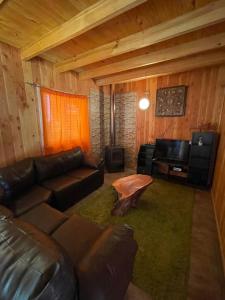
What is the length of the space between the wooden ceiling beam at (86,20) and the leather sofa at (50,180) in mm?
1758

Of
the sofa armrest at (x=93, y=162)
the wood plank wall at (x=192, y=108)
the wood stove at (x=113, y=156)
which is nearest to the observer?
the wood plank wall at (x=192, y=108)

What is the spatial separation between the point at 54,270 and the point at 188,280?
4.76 ft

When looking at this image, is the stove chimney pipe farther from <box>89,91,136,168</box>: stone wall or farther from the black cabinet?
the black cabinet

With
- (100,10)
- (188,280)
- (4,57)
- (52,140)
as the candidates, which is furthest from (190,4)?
(52,140)

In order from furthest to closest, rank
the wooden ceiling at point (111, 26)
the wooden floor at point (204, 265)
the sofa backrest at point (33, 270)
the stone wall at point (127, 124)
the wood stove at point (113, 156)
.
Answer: the stone wall at point (127, 124) → the wood stove at point (113, 156) → the wooden ceiling at point (111, 26) → the wooden floor at point (204, 265) → the sofa backrest at point (33, 270)

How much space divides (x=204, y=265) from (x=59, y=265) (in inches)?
65.5

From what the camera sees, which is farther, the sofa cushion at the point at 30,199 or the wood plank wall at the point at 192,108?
the wood plank wall at the point at 192,108

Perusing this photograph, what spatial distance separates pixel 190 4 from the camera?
4.77 ft

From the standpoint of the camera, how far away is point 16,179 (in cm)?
208

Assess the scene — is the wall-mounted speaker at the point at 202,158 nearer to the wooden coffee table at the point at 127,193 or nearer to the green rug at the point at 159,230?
the green rug at the point at 159,230

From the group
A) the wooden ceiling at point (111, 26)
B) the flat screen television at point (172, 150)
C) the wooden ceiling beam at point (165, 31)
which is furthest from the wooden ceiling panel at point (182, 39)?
the flat screen television at point (172, 150)

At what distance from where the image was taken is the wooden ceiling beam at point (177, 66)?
255 centimetres

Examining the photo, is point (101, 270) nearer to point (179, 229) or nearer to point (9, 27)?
point (179, 229)

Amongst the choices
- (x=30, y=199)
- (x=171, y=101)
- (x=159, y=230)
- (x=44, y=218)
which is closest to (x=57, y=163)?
(x=30, y=199)
